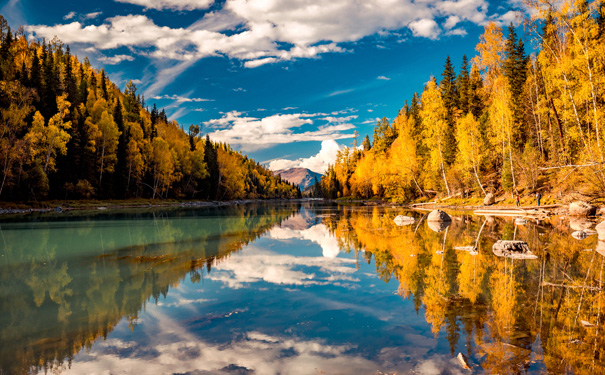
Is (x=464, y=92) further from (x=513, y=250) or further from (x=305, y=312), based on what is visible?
(x=305, y=312)

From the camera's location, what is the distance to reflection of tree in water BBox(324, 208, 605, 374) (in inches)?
182

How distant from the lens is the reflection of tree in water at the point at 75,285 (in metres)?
5.38

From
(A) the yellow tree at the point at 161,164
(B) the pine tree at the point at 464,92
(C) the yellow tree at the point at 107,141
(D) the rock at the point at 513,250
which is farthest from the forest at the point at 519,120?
(C) the yellow tree at the point at 107,141

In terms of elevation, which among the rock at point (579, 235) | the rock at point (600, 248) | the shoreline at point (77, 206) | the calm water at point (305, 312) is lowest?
the calm water at point (305, 312)

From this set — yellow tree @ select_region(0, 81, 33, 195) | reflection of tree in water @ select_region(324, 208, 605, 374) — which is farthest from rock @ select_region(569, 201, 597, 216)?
yellow tree @ select_region(0, 81, 33, 195)

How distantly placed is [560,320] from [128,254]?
14.3m

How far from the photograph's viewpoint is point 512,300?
22.5ft

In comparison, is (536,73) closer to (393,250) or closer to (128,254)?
(393,250)

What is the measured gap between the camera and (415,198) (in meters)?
54.2

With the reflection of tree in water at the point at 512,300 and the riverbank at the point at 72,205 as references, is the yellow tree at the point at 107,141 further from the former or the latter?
the reflection of tree in water at the point at 512,300

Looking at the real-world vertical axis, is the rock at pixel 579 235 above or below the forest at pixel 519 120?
below

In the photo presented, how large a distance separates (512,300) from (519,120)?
141 ft

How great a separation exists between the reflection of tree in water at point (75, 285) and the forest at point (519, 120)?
18854 mm

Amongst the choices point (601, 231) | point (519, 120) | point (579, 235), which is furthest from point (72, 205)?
point (519, 120)
